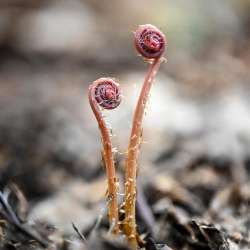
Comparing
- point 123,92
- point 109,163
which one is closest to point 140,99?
point 109,163

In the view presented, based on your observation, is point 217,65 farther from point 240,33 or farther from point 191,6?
point 191,6

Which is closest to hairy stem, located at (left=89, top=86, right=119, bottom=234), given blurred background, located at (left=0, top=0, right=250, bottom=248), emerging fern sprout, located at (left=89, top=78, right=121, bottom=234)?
emerging fern sprout, located at (left=89, top=78, right=121, bottom=234)

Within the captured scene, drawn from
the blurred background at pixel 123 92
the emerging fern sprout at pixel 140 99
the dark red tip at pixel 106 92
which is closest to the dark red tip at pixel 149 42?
the emerging fern sprout at pixel 140 99

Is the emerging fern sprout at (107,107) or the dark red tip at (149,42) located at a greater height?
the dark red tip at (149,42)

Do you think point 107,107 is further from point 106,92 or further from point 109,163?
point 109,163

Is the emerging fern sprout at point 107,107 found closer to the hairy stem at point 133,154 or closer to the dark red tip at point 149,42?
the hairy stem at point 133,154

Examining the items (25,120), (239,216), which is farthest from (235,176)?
(25,120)

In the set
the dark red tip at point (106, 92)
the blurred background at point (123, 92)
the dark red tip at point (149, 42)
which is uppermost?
the dark red tip at point (149, 42)
